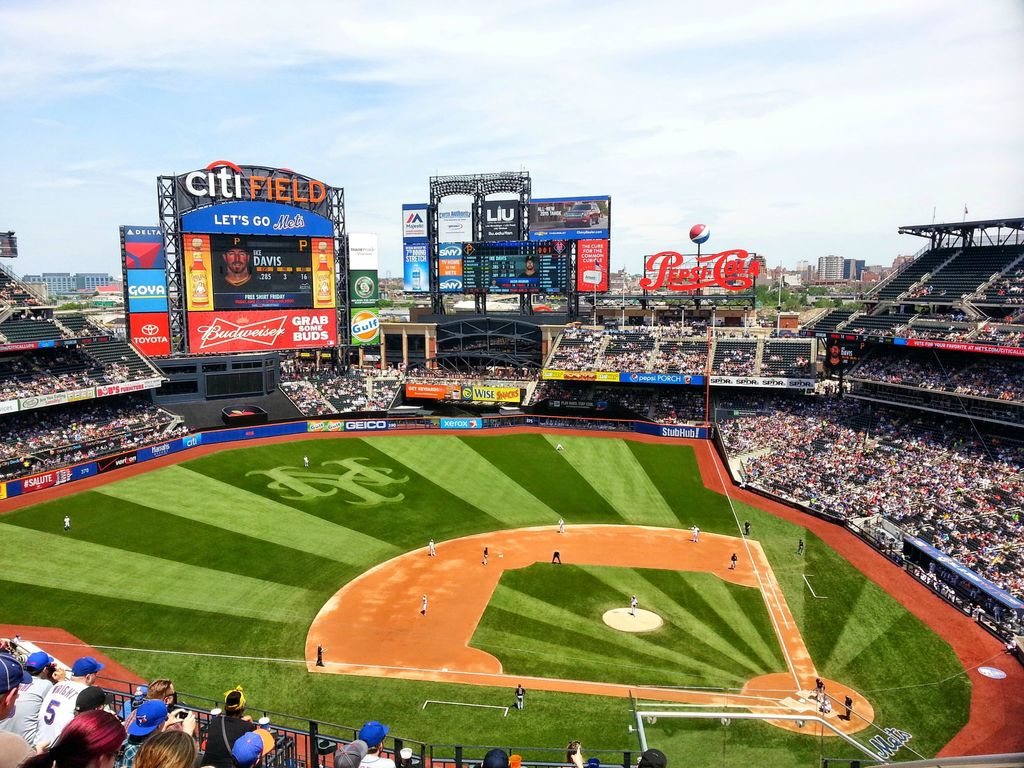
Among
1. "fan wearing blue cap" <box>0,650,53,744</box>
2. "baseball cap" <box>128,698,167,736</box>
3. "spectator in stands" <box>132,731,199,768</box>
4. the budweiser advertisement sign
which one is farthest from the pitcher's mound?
the budweiser advertisement sign

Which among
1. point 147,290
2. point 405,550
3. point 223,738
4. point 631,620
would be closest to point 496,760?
point 223,738

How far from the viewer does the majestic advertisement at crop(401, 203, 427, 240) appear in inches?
3019

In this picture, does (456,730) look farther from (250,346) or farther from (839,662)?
(250,346)

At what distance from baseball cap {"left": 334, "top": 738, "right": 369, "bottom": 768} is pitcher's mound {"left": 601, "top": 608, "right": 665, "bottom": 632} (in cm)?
2161

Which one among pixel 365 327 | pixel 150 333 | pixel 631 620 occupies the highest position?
pixel 150 333

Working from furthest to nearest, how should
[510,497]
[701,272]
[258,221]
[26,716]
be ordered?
[701,272], [258,221], [510,497], [26,716]

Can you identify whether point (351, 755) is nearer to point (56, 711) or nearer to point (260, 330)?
point (56, 711)

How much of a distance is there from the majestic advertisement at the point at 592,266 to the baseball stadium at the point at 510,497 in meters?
0.50

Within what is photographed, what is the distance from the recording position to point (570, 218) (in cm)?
7306

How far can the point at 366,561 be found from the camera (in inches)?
1448

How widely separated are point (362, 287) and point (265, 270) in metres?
10.6

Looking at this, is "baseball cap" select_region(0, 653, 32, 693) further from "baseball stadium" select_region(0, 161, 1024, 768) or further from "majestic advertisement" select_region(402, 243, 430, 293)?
"majestic advertisement" select_region(402, 243, 430, 293)

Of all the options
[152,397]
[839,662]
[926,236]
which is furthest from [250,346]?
[926,236]

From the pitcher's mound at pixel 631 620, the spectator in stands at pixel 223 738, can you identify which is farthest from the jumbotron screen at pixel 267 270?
the spectator in stands at pixel 223 738
